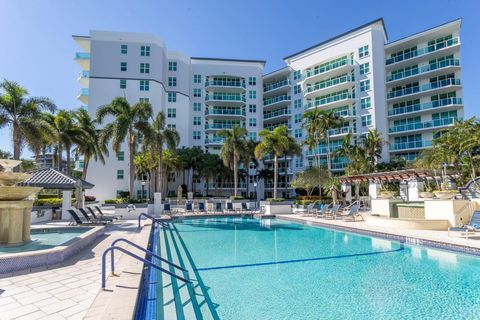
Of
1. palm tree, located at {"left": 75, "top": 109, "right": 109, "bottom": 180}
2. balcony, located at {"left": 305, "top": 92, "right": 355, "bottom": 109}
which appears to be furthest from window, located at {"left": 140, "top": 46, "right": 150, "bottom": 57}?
balcony, located at {"left": 305, "top": 92, "right": 355, "bottom": 109}

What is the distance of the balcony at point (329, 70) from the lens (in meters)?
41.3

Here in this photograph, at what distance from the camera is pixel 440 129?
34.9 metres

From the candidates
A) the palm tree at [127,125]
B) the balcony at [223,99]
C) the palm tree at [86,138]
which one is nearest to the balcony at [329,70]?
the balcony at [223,99]

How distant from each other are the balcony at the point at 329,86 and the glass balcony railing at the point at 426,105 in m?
7.18

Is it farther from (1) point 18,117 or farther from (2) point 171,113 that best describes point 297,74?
(1) point 18,117

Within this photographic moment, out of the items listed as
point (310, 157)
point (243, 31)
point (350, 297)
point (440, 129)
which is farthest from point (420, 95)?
point (350, 297)

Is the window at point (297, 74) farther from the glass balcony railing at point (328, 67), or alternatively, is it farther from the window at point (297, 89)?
the window at point (297, 89)

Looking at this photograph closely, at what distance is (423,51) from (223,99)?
29.8m

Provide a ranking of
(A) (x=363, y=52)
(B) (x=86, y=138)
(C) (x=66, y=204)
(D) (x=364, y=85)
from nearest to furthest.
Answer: (C) (x=66, y=204) → (B) (x=86, y=138) → (D) (x=364, y=85) → (A) (x=363, y=52)

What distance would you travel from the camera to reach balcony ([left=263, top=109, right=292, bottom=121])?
48.4m

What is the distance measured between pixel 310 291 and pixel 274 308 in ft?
4.32

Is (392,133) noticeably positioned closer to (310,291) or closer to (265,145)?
(265,145)

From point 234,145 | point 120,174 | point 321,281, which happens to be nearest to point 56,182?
point 321,281

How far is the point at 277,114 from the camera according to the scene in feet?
166
